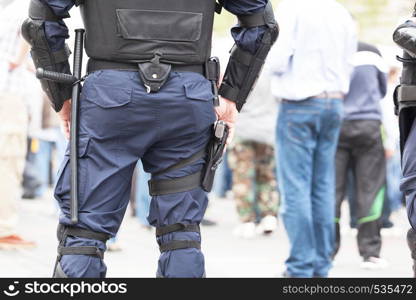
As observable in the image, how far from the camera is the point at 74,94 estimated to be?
14.6ft

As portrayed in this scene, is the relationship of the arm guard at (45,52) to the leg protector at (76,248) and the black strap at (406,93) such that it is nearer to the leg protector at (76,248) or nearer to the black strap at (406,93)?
the leg protector at (76,248)

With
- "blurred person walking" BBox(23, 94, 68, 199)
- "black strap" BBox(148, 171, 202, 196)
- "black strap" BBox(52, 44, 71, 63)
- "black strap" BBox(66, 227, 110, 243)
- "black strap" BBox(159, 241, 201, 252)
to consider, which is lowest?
"black strap" BBox(159, 241, 201, 252)

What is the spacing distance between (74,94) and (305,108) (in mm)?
2984

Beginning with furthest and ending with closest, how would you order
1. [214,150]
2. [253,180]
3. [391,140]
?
[253,180] < [391,140] < [214,150]

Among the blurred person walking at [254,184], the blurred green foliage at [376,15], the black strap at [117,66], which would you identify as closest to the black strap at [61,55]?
the black strap at [117,66]

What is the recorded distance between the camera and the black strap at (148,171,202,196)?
4.45 m

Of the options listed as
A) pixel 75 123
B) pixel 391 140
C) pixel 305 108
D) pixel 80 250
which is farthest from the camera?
pixel 391 140

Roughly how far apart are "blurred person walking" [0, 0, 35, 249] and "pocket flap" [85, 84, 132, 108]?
11.9 feet

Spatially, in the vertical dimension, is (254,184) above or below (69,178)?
above

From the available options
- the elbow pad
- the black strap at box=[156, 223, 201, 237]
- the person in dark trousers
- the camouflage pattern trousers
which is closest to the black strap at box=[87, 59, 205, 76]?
the black strap at box=[156, 223, 201, 237]

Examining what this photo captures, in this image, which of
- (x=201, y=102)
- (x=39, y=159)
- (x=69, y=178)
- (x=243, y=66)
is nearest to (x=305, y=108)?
(x=243, y=66)

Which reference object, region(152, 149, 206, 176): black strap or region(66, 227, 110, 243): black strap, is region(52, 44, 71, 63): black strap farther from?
region(66, 227, 110, 243): black strap

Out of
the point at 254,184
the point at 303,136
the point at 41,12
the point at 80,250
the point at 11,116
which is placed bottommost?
the point at 80,250

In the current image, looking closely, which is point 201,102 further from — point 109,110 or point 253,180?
point 253,180
